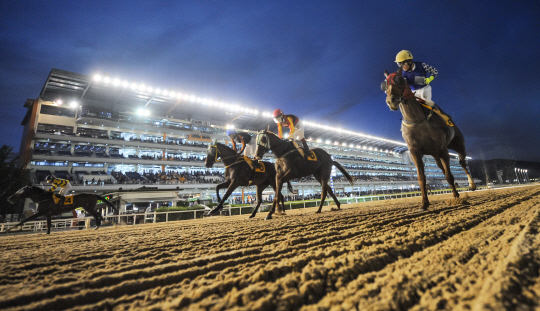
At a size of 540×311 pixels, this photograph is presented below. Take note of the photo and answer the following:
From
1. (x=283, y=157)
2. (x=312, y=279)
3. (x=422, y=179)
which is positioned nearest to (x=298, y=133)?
(x=283, y=157)

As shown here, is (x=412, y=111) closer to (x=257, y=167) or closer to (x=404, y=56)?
(x=404, y=56)

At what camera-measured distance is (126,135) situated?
3459 cm

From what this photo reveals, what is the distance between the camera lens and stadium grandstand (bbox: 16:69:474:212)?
89.0 feet

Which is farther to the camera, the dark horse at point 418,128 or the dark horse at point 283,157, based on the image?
the dark horse at point 283,157

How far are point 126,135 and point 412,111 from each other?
1541 inches

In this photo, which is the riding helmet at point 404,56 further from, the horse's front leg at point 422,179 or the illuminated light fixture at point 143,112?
the illuminated light fixture at point 143,112

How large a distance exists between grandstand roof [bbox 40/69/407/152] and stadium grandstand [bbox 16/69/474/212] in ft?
0.35

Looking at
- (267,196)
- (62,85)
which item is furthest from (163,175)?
(62,85)

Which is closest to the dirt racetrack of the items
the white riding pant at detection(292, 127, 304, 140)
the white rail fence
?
the white riding pant at detection(292, 127, 304, 140)

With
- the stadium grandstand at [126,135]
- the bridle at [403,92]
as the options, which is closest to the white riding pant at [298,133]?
the bridle at [403,92]

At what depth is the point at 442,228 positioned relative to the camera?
1973mm

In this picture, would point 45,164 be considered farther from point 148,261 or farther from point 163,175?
point 148,261

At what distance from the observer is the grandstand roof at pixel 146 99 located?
30.2 meters

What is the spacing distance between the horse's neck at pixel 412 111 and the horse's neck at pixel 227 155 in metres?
4.51
